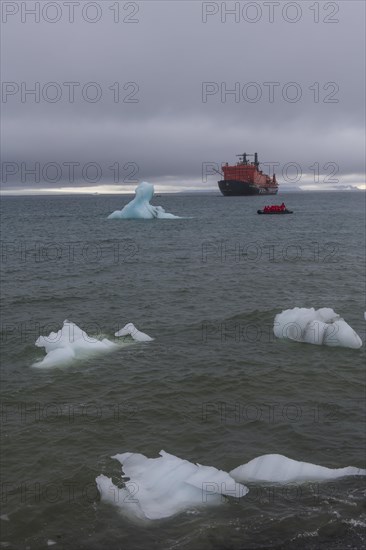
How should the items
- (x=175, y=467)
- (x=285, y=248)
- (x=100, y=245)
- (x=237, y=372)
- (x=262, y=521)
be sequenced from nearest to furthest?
(x=262, y=521), (x=175, y=467), (x=237, y=372), (x=285, y=248), (x=100, y=245)

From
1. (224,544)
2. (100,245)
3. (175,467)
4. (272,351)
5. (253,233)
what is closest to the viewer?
(224,544)

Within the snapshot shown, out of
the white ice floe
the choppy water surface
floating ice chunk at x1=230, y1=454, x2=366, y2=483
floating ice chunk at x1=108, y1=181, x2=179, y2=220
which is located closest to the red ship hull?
floating ice chunk at x1=108, y1=181, x2=179, y2=220

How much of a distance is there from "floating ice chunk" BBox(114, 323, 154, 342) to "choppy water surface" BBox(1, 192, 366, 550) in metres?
0.43

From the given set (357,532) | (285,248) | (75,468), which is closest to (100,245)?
(285,248)

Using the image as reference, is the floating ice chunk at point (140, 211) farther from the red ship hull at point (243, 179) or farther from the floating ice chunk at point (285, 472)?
the red ship hull at point (243, 179)

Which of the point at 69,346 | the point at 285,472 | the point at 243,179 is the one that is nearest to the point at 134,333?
the point at 69,346

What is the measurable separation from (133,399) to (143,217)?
61.2m

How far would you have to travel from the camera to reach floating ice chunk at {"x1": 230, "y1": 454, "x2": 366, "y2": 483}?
332 inches

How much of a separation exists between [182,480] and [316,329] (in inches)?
322

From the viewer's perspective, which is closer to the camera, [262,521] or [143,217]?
[262,521]

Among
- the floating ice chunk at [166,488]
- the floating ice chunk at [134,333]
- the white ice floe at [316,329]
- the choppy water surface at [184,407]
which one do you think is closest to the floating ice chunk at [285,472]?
the choppy water surface at [184,407]

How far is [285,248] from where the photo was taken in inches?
1528

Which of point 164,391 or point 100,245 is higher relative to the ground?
point 100,245

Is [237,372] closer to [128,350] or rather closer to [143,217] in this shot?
[128,350]
